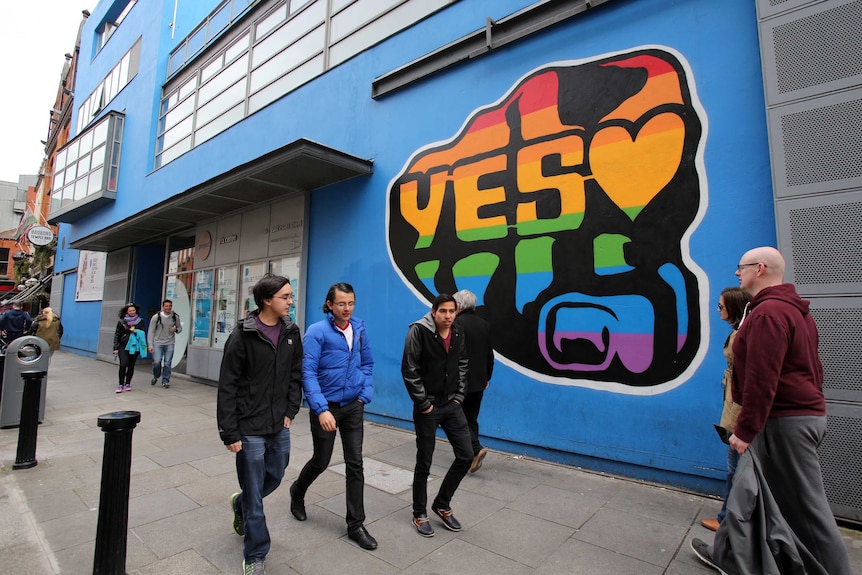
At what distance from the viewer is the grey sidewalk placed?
9.00 feet

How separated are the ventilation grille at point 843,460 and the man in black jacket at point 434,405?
8.58ft

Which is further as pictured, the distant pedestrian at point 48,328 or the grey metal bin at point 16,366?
the distant pedestrian at point 48,328

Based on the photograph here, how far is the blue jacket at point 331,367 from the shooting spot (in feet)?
9.80

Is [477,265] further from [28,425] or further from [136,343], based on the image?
[136,343]

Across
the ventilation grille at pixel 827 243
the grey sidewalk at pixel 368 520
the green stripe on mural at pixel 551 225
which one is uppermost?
the green stripe on mural at pixel 551 225

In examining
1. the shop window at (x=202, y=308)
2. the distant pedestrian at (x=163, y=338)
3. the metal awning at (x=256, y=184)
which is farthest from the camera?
the shop window at (x=202, y=308)

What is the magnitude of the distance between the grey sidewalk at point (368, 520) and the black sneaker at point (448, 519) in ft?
0.18

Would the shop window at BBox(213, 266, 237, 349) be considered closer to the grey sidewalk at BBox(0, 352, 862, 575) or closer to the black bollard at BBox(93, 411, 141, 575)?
the grey sidewalk at BBox(0, 352, 862, 575)

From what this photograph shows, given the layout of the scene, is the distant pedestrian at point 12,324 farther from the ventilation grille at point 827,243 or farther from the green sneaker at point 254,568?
the ventilation grille at point 827,243

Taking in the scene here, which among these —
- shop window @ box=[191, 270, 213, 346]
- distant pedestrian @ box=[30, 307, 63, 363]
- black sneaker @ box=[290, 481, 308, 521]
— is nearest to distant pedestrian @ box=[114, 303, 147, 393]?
distant pedestrian @ box=[30, 307, 63, 363]

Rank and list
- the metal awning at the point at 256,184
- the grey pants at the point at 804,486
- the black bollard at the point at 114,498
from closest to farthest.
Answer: the grey pants at the point at 804,486
the black bollard at the point at 114,498
the metal awning at the point at 256,184

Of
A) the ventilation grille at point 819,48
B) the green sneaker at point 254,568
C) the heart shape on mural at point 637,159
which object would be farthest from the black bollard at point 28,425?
the ventilation grille at point 819,48

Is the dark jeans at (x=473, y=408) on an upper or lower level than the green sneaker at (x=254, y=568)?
upper

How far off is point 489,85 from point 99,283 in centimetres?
1664
